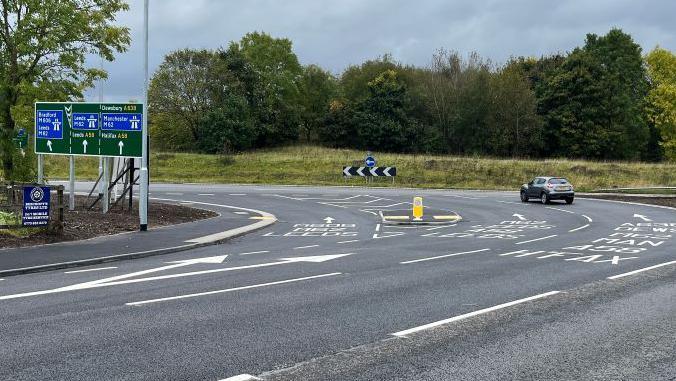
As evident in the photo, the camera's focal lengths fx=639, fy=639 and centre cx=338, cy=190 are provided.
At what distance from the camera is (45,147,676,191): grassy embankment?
53.8 m

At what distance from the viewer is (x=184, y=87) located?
7188 cm

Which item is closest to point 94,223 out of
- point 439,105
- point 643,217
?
point 643,217

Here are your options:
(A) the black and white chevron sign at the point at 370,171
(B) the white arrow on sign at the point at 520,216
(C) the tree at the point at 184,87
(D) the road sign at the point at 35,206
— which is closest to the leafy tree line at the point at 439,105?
(C) the tree at the point at 184,87

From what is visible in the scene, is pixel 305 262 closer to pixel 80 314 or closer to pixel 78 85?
pixel 80 314

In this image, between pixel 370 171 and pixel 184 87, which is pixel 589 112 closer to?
pixel 370 171

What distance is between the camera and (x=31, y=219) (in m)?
15.9

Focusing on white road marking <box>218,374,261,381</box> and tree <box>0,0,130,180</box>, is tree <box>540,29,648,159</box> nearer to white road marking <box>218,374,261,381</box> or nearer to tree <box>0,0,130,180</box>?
tree <box>0,0,130,180</box>

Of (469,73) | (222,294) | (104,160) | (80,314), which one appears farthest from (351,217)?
(469,73)

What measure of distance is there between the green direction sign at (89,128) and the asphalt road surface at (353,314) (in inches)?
233

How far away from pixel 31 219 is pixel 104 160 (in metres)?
8.28

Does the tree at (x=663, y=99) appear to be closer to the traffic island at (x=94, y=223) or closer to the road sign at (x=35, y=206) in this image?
the traffic island at (x=94, y=223)

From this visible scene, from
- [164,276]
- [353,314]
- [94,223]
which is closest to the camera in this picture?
[353,314]

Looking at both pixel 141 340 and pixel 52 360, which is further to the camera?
pixel 141 340

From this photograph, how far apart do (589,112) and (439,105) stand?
18.4 meters
